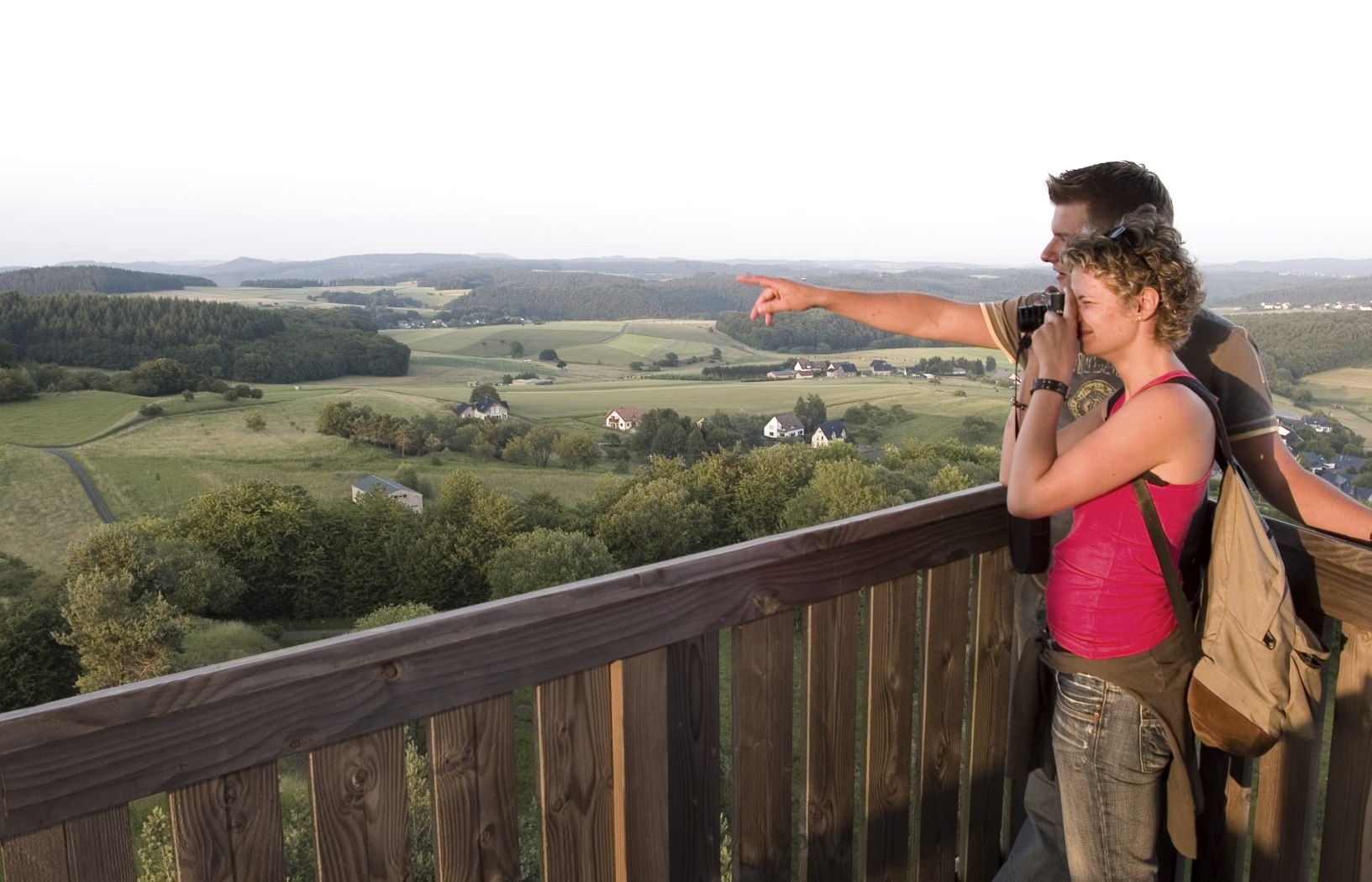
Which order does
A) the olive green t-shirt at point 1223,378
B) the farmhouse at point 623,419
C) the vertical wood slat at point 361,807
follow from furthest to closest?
the farmhouse at point 623,419
the olive green t-shirt at point 1223,378
the vertical wood slat at point 361,807

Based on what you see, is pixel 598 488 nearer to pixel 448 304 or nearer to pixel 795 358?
pixel 795 358

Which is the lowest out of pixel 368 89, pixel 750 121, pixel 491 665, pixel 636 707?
pixel 636 707

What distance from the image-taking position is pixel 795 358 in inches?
940

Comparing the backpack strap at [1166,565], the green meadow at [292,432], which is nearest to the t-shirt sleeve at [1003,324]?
the backpack strap at [1166,565]

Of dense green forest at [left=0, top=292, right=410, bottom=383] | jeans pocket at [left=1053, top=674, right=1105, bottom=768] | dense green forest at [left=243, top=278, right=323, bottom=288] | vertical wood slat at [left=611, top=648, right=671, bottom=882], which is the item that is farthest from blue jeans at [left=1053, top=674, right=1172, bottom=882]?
dense green forest at [left=243, top=278, right=323, bottom=288]

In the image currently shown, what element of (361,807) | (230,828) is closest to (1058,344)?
(361,807)

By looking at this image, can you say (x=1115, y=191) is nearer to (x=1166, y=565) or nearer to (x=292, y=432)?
(x=1166, y=565)

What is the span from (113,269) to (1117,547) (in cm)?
3064

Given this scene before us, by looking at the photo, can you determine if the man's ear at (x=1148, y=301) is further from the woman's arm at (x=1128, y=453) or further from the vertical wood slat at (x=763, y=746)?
the vertical wood slat at (x=763, y=746)

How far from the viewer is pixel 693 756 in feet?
5.44

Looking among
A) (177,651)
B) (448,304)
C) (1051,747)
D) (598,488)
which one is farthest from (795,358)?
(1051,747)

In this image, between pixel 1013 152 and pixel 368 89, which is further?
pixel 368 89

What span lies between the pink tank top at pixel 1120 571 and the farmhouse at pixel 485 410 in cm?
2315

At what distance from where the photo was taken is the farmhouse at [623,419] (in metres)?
23.8
